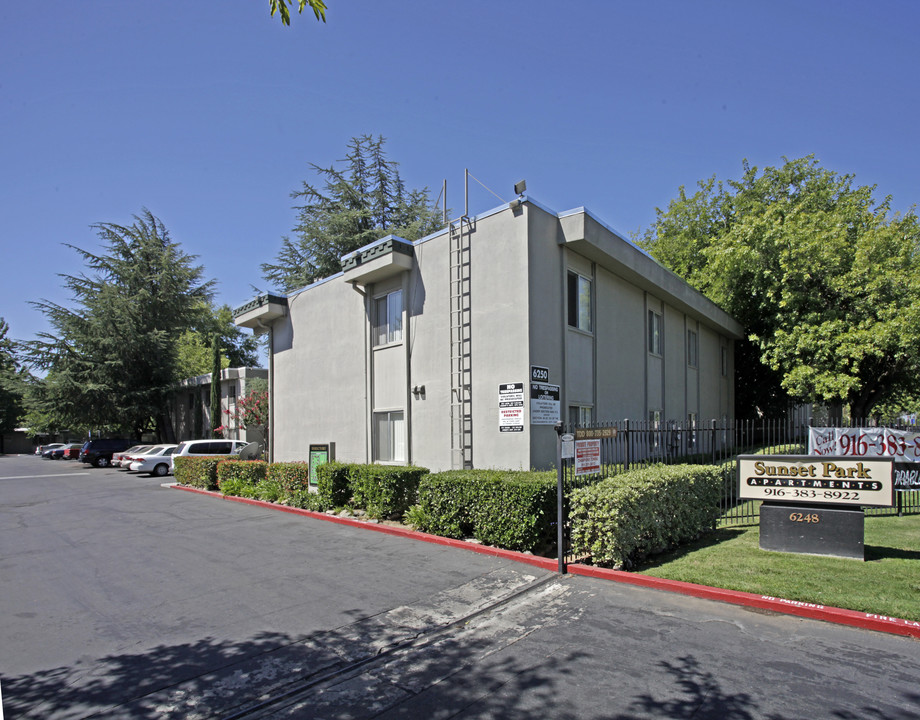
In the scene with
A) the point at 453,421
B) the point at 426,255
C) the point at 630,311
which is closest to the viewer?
the point at 453,421

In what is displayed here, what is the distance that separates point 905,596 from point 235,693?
6868 mm

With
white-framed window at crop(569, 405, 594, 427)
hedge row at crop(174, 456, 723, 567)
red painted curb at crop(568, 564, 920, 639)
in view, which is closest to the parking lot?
red painted curb at crop(568, 564, 920, 639)

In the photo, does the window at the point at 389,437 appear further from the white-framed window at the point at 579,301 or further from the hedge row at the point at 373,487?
the white-framed window at the point at 579,301

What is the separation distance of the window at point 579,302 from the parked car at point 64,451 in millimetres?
45084

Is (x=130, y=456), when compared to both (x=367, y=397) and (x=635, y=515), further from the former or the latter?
(x=635, y=515)

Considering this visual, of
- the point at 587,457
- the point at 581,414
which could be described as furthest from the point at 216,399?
the point at 587,457

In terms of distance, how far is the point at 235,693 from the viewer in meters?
4.52

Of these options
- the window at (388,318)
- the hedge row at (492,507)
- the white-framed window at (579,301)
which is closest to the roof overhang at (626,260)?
the white-framed window at (579,301)

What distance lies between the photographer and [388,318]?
50.0ft

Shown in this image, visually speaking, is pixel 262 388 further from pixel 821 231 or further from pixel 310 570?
pixel 821 231

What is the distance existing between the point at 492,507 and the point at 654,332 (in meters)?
11.2

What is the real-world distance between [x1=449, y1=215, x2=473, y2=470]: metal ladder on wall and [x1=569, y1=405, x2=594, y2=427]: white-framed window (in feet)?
8.04

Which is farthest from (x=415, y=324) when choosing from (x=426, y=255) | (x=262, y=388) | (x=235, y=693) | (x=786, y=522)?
(x=262, y=388)

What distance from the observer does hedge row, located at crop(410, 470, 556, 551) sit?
8.59m
